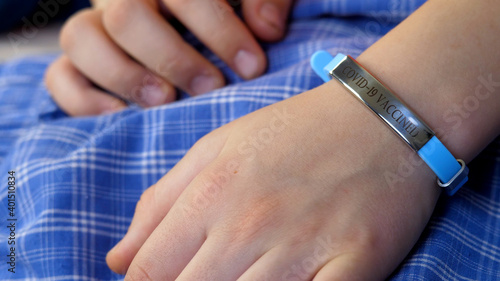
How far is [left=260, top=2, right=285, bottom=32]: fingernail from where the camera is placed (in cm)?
80

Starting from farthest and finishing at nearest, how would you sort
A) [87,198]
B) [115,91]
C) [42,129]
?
[115,91] → [42,129] → [87,198]

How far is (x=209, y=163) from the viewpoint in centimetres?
60

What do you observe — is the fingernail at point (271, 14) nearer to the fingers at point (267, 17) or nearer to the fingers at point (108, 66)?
the fingers at point (267, 17)

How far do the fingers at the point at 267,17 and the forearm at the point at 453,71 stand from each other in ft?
0.86

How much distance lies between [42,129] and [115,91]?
155 millimetres

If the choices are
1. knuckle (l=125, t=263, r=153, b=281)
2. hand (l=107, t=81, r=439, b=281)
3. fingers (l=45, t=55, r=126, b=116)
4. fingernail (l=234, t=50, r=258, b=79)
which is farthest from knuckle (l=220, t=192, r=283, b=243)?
fingers (l=45, t=55, r=126, b=116)

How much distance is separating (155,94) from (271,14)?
246mm

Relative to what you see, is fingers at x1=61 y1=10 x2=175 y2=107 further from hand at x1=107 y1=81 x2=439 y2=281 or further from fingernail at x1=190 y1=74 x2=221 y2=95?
hand at x1=107 y1=81 x2=439 y2=281

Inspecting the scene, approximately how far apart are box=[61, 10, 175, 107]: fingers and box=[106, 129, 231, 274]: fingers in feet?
0.86

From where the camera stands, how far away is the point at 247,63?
2.62 feet

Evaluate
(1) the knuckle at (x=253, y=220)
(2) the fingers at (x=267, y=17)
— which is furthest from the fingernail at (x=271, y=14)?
(1) the knuckle at (x=253, y=220)

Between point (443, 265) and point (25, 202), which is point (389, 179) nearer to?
point (443, 265)

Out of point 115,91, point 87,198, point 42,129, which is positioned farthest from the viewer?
point 115,91

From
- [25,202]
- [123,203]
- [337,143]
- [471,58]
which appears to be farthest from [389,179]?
[25,202]
